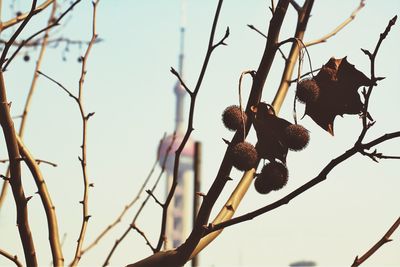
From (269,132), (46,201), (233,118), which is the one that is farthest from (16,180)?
(269,132)

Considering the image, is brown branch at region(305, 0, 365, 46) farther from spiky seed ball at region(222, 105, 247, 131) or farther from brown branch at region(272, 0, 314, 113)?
spiky seed ball at region(222, 105, 247, 131)

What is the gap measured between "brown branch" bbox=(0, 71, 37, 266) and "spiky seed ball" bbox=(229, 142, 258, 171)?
0.79 meters

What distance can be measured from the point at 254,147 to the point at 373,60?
40 centimetres

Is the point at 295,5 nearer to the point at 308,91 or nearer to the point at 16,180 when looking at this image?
the point at 308,91

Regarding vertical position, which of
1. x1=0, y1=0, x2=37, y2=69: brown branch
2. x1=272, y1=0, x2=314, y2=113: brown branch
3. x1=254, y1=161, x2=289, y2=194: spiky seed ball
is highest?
x1=272, y1=0, x2=314, y2=113: brown branch

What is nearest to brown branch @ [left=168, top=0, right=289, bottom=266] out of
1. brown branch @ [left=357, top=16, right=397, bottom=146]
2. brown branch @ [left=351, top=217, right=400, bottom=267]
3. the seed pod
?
the seed pod

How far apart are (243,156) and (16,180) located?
2.74 feet

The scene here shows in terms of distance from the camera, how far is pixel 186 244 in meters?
1.68

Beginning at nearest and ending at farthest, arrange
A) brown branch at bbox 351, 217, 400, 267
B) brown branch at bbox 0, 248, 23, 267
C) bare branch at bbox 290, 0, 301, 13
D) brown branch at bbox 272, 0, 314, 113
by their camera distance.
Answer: brown branch at bbox 351, 217, 400, 267
brown branch at bbox 0, 248, 23, 267
brown branch at bbox 272, 0, 314, 113
bare branch at bbox 290, 0, 301, 13

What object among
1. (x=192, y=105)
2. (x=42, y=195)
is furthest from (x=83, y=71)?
(x=192, y=105)

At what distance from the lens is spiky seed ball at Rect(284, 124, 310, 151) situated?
60.0 inches

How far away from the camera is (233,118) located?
1.65 metres

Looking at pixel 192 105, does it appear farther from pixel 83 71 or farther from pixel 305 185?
pixel 83 71

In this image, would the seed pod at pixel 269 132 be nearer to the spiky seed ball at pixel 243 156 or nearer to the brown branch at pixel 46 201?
the spiky seed ball at pixel 243 156
